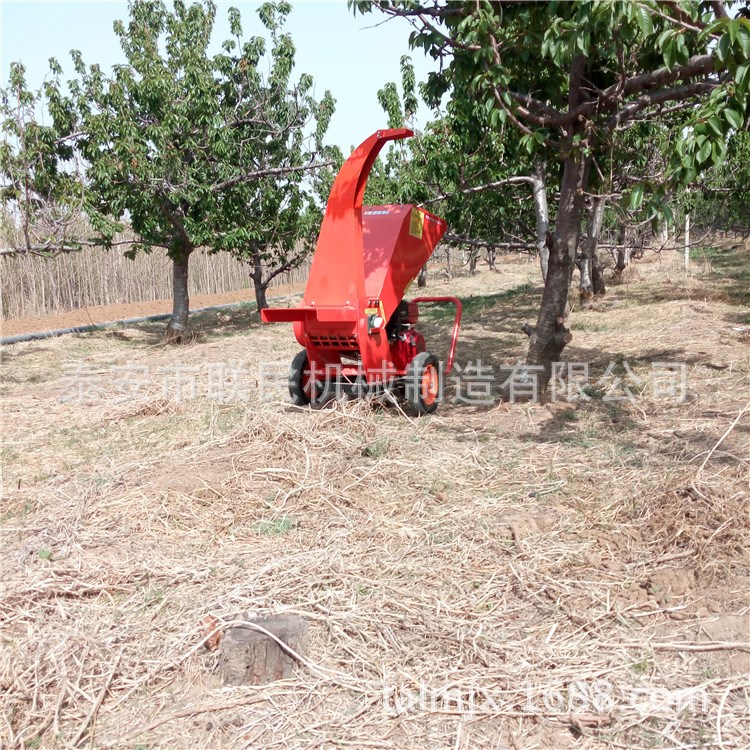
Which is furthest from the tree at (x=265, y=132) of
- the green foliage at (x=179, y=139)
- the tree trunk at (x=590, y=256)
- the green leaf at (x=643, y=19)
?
the green leaf at (x=643, y=19)

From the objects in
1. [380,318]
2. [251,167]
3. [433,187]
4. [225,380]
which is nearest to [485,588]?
[380,318]

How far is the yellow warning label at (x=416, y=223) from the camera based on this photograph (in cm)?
638

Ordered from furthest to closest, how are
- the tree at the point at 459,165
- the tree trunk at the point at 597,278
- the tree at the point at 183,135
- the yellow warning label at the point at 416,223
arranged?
1. the tree trunk at the point at 597,278
2. the tree at the point at 183,135
3. the tree at the point at 459,165
4. the yellow warning label at the point at 416,223

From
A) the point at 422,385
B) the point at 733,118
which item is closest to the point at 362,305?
the point at 422,385

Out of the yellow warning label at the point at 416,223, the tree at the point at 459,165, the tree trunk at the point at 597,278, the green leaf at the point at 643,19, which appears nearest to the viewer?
the green leaf at the point at 643,19

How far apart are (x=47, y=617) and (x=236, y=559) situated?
3.02ft

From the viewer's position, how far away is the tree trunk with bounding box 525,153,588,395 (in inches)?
267

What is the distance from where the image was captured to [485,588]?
341cm

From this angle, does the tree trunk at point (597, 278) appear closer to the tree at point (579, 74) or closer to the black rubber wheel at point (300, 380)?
the tree at point (579, 74)

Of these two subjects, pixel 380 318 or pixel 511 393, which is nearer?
pixel 380 318

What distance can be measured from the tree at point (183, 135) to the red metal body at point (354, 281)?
6366 millimetres

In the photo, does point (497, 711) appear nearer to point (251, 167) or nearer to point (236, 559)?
point (236, 559)

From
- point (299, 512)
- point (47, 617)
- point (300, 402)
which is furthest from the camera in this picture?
point (300, 402)

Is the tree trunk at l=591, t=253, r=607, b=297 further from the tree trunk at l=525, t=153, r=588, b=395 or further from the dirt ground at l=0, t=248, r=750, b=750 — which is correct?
the dirt ground at l=0, t=248, r=750, b=750
